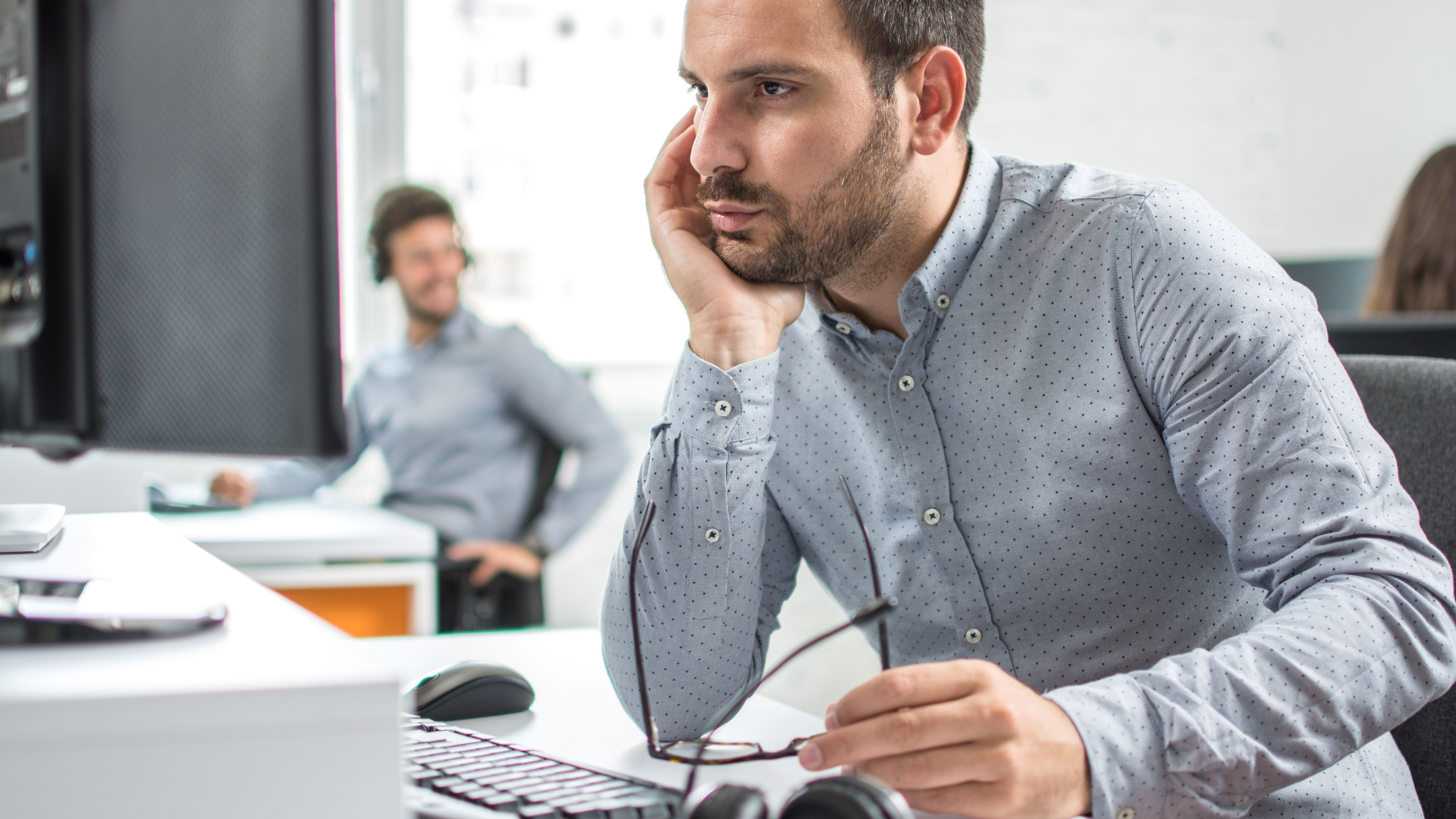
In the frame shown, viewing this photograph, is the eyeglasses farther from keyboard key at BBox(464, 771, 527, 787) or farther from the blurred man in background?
the blurred man in background

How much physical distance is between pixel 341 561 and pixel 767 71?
4.95 ft

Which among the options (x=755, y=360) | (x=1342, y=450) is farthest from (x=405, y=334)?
(x=1342, y=450)

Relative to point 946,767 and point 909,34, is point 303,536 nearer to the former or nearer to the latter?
point 909,34

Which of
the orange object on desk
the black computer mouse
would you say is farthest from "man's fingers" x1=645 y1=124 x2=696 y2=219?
Result: the orange object on desk

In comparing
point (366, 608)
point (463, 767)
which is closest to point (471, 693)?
point (463, 767)

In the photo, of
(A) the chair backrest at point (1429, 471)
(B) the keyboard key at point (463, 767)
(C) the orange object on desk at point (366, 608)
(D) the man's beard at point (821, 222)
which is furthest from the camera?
A: (C) the orange object on desk at point (366, 608)

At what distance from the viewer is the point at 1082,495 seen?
947mm

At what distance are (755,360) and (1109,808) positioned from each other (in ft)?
1.43

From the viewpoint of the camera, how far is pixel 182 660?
46 cm

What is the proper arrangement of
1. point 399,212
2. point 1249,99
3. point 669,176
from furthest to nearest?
point 1249,99 → point 399,212 → point 669,176

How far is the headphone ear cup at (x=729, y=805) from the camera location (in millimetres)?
501

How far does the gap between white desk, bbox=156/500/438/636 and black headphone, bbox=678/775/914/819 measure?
171 cm

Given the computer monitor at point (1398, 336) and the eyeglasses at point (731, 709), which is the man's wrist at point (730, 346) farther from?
the computer monitor at point (1398, 336)

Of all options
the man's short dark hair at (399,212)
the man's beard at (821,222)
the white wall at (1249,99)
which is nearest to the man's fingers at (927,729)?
the man's beard at (821,222)
